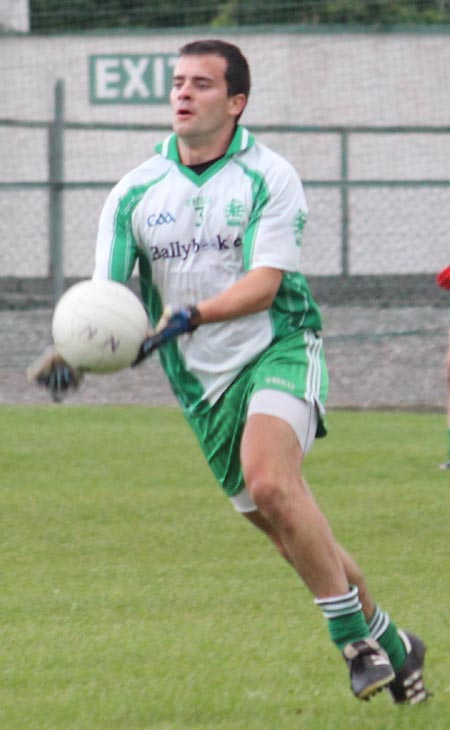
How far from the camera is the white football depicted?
4969 millimetres

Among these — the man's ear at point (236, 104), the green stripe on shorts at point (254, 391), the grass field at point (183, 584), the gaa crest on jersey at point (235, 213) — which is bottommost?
the grass field at point (183, 584)

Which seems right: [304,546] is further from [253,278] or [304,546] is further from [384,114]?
[384,114]

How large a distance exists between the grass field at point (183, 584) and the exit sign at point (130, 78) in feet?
40.1

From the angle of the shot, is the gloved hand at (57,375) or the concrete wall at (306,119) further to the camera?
the concrete wall at (306,119)

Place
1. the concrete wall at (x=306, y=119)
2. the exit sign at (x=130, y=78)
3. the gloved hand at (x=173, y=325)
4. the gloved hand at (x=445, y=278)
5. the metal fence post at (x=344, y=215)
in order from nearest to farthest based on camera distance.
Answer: the gloved hand at (x=173, y=325)
the gloved hand at (x=445, y=278)
the metal fence post at (x=344, y=215)
the concrete wall at (x=306, y=119)
the exit sign at (x=130, y=78)

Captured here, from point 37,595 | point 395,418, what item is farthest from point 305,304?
point 395,418

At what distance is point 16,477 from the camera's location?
10117 millimetres

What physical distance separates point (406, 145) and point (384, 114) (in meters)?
1.03

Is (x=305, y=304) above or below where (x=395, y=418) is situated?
above

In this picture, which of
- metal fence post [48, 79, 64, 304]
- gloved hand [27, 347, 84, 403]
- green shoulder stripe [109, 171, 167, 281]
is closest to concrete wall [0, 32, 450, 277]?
metal fence post [48, 79, 64, 304]

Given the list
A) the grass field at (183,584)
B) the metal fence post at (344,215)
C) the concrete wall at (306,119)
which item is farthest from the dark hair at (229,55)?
the concrete wall at (306,119)

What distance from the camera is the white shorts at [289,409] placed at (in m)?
5.08

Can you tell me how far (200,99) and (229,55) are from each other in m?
0.21

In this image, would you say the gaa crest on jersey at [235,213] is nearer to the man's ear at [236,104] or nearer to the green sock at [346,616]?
the man's ear at [236,104]
